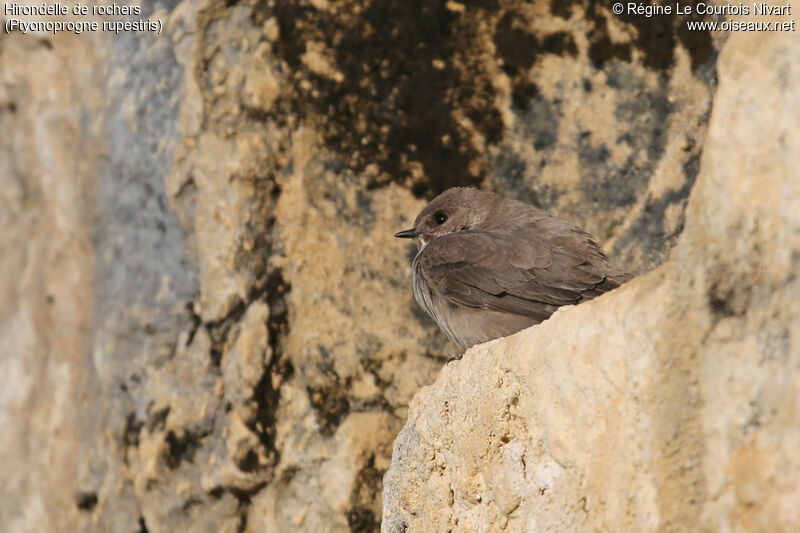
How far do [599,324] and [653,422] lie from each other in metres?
0.34

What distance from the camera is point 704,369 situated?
2121 mm

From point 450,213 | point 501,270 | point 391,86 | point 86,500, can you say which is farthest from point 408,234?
point 86,500

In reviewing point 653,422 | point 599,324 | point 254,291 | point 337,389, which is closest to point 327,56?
point 254,291

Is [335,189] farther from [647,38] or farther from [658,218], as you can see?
[647,38]

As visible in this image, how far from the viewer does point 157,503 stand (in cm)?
530

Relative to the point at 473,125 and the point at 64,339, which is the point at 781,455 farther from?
the point at 64,339

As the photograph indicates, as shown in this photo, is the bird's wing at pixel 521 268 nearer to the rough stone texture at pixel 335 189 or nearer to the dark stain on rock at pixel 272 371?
the rough stone texture at pixel 335 189

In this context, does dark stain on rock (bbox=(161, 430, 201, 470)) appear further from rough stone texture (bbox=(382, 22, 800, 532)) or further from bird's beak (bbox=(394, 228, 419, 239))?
rough stone texture (bbox=(382, 22, 800, 532))

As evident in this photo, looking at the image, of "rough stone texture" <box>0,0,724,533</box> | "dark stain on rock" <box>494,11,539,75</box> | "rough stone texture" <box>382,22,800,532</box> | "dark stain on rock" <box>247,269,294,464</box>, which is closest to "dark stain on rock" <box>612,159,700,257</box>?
"rough stone texture" <box>0,0,724,533</box>

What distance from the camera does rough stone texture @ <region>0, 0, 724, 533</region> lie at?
4980 millimetres

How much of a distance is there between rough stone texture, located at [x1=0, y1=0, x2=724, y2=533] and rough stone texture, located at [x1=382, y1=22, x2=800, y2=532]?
7.39 feet
